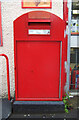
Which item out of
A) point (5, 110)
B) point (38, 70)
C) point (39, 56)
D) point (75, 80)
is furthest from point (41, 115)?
point (75, 80)

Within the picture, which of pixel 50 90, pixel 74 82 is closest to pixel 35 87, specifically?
pixel 50 90

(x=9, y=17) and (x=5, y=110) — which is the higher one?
(x=9, y=17)

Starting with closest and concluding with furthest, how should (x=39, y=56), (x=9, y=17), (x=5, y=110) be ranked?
(x=39, y=56)
(x=5, y=110)
(x=9, y=17)

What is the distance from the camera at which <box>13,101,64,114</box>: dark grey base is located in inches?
91.0

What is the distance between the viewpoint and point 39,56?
2.26 m

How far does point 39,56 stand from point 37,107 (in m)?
1.12

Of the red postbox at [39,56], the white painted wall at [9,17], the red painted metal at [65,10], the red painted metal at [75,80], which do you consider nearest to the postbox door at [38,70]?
the red postbox at [39,56]

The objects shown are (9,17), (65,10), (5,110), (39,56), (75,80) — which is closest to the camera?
(39,56)

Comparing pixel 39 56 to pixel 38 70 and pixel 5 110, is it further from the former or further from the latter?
pixel 5 110

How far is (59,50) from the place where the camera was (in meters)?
2.25

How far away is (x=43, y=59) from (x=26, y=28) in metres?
0.72

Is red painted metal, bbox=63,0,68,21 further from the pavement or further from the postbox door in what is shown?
Answer: the pavement

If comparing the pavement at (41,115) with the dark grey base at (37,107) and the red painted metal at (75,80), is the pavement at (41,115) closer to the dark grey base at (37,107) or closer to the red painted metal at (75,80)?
the dark grey base at (37,107)

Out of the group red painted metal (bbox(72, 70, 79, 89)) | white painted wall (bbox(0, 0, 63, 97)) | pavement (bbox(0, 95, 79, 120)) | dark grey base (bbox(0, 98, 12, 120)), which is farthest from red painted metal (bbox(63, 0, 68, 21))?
dark grey base (bbox(0, 98, 12, 120))
